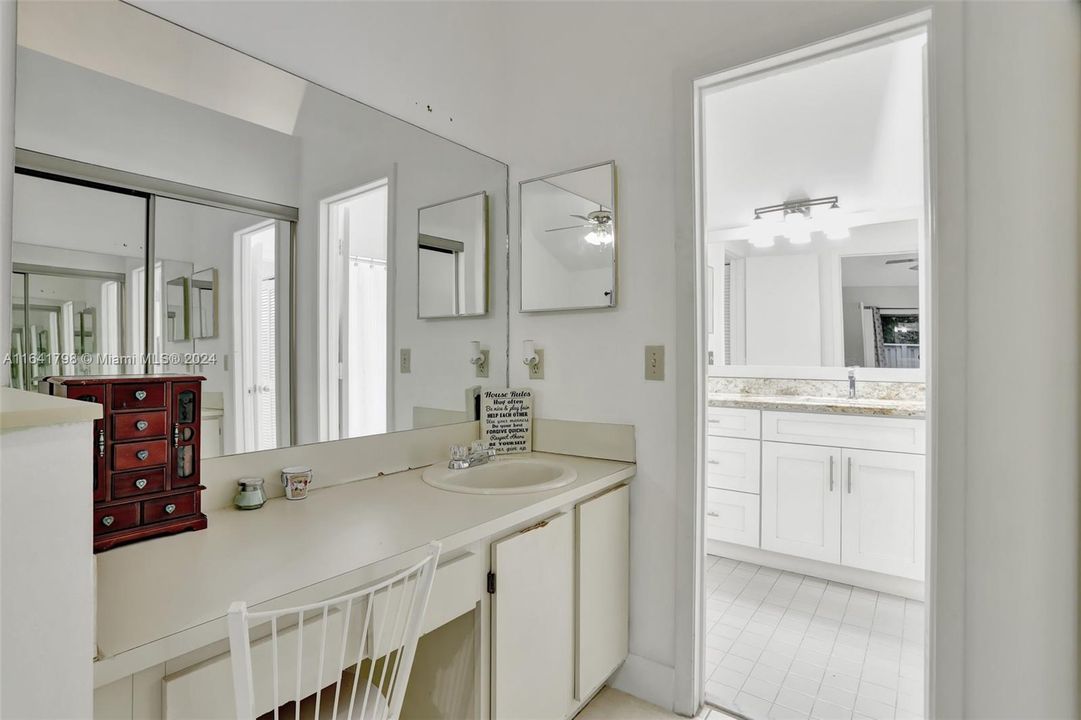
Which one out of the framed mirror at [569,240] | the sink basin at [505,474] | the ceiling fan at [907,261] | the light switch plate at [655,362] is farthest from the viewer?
the ceiling fan at [907,261]

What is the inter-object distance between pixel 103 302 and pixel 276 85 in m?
0.71

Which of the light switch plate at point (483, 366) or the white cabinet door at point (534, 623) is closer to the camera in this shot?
the white cabinet door at point (534, 623)

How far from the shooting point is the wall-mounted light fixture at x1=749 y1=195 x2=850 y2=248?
3.23 metres

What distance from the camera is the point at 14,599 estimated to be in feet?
1.72

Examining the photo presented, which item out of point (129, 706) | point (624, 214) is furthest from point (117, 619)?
point (624, 214)

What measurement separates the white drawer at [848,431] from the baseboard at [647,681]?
1527 mm

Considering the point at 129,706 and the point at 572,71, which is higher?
the point at 572,71

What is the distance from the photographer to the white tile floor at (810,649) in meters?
1.79

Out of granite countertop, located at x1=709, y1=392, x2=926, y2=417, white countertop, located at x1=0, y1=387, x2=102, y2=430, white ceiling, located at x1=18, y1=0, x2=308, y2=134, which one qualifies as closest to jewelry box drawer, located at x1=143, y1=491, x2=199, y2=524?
white countertop, located at x1=0, y1=387, x2=102, y2=430

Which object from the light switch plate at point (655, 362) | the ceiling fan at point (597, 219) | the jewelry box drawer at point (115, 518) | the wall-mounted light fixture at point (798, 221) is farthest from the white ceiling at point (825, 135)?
the jewelry box drawer at point (115, 518)

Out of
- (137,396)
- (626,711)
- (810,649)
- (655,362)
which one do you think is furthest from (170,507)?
(810,649)

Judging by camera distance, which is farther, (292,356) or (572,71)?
(572,71)

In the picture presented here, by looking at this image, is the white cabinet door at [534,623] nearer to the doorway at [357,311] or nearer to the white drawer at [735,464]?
the doorway at [357,311]

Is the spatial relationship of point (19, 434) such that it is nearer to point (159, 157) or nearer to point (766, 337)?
point (159, 157)
